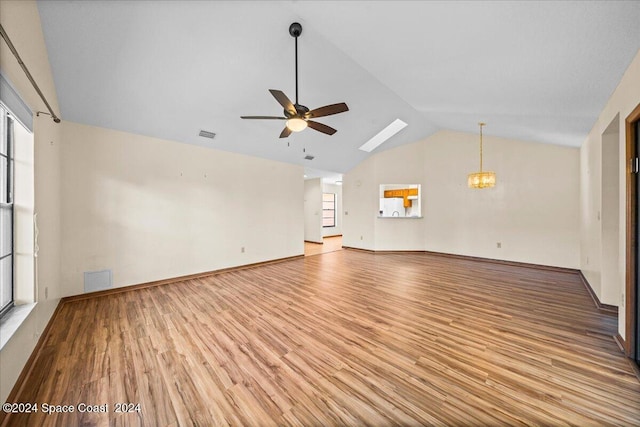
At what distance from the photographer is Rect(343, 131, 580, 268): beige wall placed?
5.20m

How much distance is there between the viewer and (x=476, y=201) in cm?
632

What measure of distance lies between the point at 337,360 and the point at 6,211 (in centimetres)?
310

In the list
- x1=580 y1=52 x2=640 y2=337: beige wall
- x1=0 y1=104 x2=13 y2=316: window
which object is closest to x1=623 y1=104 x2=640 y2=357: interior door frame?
x1=580 y1=52 x2=640 y2=337: beige wall

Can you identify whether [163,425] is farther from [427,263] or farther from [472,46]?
[427,263]

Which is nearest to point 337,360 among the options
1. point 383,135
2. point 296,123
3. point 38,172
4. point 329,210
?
point 296,123

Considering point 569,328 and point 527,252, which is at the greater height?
point 527,252

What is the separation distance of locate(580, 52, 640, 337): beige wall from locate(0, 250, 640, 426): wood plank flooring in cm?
44

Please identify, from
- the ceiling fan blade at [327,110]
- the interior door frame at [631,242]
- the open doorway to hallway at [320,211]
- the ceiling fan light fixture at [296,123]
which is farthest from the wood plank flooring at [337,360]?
the open doorway to hallway at [320,211]

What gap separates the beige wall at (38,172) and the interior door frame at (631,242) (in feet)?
15.7

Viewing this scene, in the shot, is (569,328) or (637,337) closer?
(637,337)

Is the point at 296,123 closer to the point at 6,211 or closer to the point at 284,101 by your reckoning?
the point at 284,101

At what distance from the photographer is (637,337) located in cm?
209

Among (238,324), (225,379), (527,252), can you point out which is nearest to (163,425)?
(225,379)

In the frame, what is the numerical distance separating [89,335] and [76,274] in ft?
5.12
